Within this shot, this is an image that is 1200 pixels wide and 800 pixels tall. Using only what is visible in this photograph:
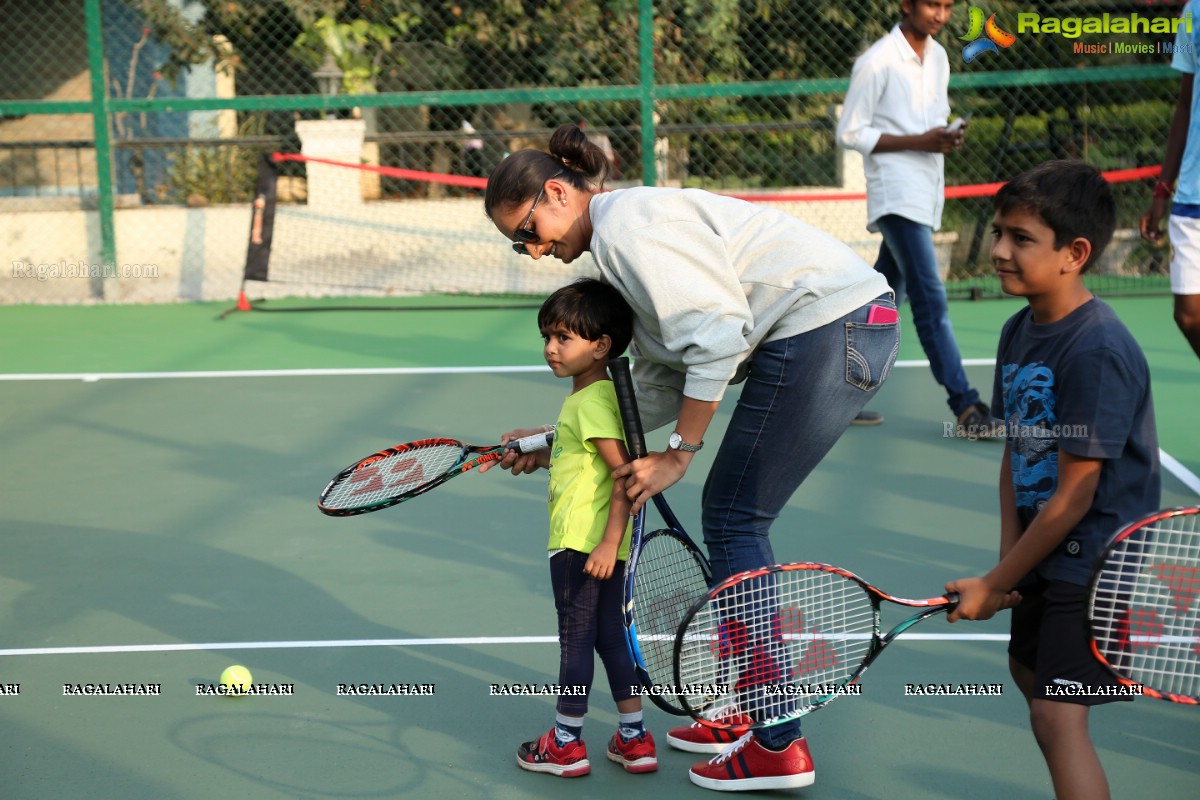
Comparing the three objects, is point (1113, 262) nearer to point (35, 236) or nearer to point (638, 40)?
point (638, 40)

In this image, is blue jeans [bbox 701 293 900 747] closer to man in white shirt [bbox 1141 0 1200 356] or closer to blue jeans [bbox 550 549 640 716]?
blue jeans [bbox 550 549 640 716]

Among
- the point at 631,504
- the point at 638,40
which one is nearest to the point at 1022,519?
the point at 631,504

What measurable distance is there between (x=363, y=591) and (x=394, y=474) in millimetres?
1024

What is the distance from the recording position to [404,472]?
3.56 meters

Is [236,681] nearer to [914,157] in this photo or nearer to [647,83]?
[914,157]

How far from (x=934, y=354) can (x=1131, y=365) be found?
3684 mm

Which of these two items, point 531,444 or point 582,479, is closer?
point 582,479

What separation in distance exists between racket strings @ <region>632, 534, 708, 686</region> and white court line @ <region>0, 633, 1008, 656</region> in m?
0.83

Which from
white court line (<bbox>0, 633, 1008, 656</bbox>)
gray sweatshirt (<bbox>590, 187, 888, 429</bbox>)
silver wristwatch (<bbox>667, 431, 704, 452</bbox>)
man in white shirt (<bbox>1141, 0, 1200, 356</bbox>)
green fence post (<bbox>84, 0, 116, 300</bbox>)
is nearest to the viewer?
gray sweatshirt (<bbox>590, 187, 888, 429</bbox>)

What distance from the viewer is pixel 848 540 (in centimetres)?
488

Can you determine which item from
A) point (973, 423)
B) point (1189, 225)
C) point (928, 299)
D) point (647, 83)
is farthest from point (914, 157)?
point (647, 83)

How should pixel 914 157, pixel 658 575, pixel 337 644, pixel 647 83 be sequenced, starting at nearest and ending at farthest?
pixel 658 575 < pixel 337 644 < pixel 914 157 < pixel 647 83

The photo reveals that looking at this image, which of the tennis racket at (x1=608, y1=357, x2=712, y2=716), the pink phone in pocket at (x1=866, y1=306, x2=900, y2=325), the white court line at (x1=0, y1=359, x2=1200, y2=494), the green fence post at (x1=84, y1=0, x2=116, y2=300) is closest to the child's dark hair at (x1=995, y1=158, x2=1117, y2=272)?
the pink phone in pocket at (x1=866, y1=306, x2=900, y2=325)

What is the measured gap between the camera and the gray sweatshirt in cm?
280
